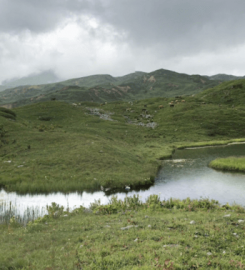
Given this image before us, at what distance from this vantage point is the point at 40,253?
1073 cm

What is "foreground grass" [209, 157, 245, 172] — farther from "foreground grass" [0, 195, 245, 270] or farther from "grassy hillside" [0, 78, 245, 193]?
"foreground grass" [0, 195, 245, 270]

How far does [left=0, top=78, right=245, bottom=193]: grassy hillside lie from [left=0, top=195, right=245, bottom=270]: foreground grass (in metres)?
11.1

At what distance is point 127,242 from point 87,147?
29289 mm

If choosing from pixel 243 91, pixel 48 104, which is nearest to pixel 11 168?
pixel 48 104

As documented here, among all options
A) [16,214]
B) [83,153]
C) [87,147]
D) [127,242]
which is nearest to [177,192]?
[127,242]

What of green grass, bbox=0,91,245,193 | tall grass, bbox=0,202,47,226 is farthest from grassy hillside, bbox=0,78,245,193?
tall grass, bbox=0,202,47,226

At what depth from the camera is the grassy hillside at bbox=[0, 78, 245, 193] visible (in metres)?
27.8

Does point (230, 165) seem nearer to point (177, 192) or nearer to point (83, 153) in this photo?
point (177, 192)

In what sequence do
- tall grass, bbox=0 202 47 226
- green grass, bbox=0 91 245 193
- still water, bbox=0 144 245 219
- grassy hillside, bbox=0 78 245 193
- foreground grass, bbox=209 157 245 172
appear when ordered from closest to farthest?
1. tall grass, bbox=0 202 47 226
2. still water, bbox=0 144 245 219
3. green grass, bbox=0 91 245 193
4. grassy hillside, bbox=0 78 245 193
5. foreground grass, bbox=209 157 245 172

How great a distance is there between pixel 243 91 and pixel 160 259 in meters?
142

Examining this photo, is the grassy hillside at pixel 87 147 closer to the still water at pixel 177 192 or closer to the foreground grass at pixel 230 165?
the still water at pixel 177 192

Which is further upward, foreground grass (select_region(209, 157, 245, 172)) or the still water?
foreground grass (select_region(209, 157, 245, 172))

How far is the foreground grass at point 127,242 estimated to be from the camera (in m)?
9.22

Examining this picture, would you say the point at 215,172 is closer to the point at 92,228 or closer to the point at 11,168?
the point at 92,228
